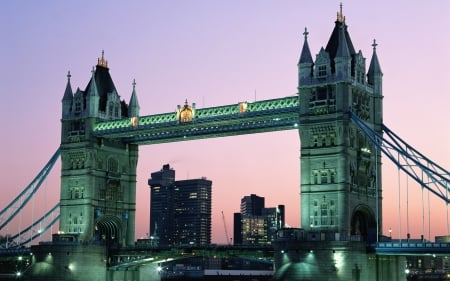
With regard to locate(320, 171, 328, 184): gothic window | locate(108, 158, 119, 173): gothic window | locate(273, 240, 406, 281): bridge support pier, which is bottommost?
locate(273, 240, 406, 281): bridge support pier

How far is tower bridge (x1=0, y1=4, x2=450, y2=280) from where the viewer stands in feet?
307

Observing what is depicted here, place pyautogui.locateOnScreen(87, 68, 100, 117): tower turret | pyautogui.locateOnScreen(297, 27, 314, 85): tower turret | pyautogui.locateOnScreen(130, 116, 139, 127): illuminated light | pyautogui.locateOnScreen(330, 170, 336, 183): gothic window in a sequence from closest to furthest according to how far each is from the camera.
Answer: pyautogui.locateOnScreen(330, 170, 336, 183): gothic window, pyautogui.locateOnScreen(297, 27, 314, 85): tower turret, pyautogui.locateOnScreen(130, 116, 139, 127): illuminated light, pyautogui.locateOnScreen(87, 68, 100, 117): tower turret

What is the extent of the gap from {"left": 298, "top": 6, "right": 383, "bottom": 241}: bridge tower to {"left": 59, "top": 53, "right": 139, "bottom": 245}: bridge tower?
32.6 meters

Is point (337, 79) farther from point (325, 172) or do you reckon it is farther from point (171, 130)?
point (171, 130)

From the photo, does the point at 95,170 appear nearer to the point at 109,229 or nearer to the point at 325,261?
the point at 109,229

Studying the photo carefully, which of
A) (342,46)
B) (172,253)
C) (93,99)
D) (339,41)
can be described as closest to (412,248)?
(342,46)

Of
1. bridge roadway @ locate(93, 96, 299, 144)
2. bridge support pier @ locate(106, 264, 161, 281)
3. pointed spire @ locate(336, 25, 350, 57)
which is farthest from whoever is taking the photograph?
bridge support pier @ locate(106, 264, 161, 281)

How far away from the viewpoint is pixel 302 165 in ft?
324

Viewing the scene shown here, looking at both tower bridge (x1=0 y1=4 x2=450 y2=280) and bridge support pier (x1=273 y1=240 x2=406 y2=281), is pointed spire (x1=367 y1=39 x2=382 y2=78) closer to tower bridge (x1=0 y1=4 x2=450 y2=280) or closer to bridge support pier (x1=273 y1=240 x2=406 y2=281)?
tower bridge (x1=0 y1=4 x2=450 y2=280)

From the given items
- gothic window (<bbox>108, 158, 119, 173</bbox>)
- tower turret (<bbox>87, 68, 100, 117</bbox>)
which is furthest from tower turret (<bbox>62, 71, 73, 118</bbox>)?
gothic window (<bbox>108, 158, 119, 173</bbox>)

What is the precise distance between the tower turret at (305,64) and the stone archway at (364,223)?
15353 mm

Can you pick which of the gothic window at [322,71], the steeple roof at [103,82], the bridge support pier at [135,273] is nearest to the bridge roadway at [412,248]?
the gothic window at [322,71]

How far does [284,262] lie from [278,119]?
18.2m

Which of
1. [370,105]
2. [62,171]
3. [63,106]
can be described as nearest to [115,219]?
[62,171]
